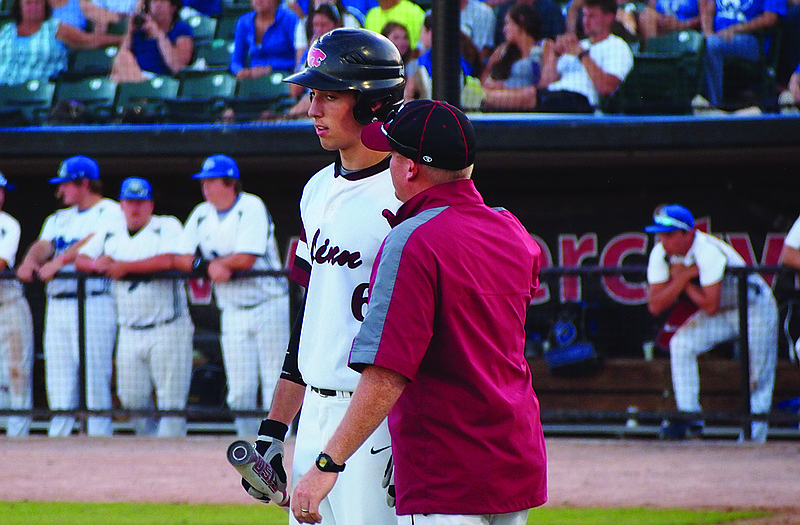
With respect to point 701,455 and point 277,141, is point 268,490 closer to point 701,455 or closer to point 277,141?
point 701,455

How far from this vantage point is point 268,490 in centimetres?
260

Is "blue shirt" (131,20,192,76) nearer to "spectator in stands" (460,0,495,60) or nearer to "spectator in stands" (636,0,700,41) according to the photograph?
"spectator in stands" (460,0,495,60)

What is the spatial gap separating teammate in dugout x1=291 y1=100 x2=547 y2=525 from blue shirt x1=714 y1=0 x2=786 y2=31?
21.0 ft

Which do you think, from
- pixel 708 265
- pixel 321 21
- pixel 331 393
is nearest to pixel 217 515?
pixel 331 393

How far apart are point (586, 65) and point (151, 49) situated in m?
4.04

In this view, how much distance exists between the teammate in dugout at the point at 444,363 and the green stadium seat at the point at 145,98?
7217 millimetres

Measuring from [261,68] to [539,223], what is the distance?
8.89 feet

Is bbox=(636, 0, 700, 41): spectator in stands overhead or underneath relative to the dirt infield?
overhead

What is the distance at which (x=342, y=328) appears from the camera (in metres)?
2.59

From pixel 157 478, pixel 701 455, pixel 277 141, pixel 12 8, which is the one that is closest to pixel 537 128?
pixel 277 141

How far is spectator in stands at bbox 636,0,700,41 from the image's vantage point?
832cm

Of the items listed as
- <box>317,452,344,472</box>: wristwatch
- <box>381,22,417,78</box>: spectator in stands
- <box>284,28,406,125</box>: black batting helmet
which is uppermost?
<box>284,28,406,125</box>: black batting helmet

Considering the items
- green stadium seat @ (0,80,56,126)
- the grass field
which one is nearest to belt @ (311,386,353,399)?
the grass field

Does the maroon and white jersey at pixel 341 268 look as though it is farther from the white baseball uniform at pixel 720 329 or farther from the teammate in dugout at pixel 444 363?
the white baseball uniform at pixel 720 329
